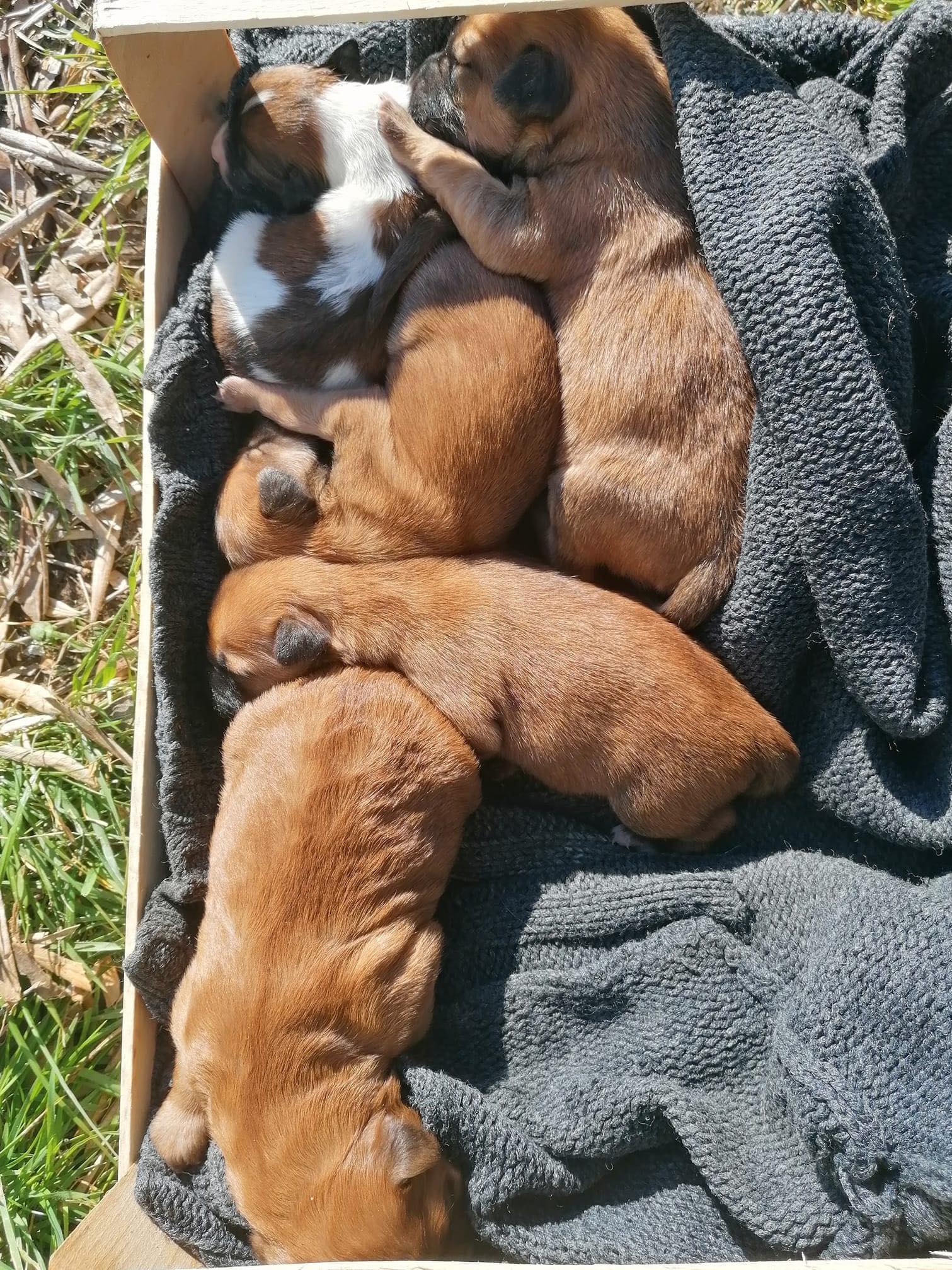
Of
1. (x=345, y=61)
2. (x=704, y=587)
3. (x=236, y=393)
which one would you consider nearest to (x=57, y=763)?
(x=236, y=393)

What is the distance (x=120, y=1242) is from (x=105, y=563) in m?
2.14

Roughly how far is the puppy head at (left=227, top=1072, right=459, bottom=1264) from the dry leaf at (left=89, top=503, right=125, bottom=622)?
1.92m

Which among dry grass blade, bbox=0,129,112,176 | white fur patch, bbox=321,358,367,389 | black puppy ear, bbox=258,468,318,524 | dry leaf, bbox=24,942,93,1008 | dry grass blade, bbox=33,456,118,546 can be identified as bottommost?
dry leaf, bbox=24,942,93,1008

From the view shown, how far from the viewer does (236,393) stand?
3.14 meters

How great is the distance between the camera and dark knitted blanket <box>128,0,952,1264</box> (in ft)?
8.76

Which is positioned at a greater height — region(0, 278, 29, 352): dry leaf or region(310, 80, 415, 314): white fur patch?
region(310, 80, 415, 314): white fur patch

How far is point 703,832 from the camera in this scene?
299cm

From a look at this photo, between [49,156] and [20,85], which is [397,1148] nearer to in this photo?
[49,156]

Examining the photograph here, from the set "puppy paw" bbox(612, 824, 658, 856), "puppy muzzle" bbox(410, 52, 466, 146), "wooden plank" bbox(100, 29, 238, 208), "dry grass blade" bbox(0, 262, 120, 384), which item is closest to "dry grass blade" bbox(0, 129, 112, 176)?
"dry grass blade" bbox(0, 262, 120, 384)

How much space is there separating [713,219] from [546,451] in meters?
0.75

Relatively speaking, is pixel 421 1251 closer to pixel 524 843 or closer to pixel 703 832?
pixel 524 843

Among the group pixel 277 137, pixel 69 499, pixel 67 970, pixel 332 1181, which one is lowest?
pixel 67 970

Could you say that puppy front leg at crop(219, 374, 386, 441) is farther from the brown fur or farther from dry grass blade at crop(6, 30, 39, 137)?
dry grass blade at crop(6, 30, 39, 137)

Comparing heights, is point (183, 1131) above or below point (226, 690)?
below
